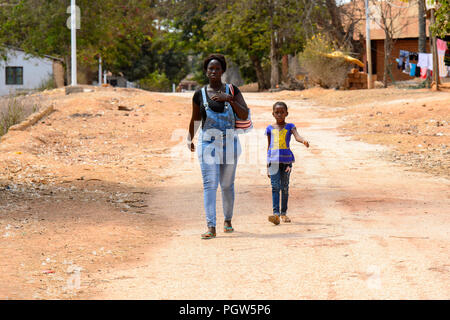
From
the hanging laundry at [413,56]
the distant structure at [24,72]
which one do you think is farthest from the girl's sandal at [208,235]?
the distant structure at [24,72]

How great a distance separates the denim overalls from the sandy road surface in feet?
1.82

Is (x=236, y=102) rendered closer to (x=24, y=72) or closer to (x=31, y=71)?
(x=31, y=71)

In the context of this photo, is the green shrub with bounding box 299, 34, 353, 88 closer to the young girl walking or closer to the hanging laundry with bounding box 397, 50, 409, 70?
the hanging laundry with bounding box 397, 50, 409, 70

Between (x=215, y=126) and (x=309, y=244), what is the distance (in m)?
1.50

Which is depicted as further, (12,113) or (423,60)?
(423,60)

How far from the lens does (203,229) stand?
7.83m

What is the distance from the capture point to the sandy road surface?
5.22 meters

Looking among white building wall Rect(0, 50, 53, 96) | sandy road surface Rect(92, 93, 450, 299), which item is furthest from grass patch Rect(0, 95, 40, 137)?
white building wall Rect(0, 50, 53, 96)

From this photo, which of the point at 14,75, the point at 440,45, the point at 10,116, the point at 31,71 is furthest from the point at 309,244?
the point at 14,75

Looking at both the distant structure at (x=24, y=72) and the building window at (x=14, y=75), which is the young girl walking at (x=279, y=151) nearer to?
the distant structure at (x=24, y=72)

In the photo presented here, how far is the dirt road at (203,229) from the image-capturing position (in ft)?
17.6

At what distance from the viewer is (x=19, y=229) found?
7562mm

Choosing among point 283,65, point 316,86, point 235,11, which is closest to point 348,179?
point 316,86
